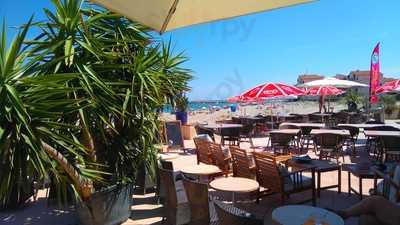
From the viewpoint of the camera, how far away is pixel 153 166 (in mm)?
5039

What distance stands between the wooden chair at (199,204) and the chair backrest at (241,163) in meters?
1.77

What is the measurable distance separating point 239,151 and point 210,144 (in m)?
1.04

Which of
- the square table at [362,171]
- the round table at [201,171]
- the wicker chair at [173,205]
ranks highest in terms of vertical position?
the square table at [362,171]

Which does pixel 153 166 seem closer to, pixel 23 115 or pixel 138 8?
pixel 23 115

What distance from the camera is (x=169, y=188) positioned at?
13.0ft

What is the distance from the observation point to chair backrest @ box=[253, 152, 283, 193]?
449 centimetres

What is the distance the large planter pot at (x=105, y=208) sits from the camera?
13.7 ft

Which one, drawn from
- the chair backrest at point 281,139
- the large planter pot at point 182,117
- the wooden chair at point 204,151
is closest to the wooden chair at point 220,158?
the wooden chair at point 204,151

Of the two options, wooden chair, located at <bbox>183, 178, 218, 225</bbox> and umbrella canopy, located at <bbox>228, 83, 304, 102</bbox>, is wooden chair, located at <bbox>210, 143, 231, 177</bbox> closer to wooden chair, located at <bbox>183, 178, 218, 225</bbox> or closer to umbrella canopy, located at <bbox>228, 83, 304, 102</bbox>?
wooden chair, located at <bbox>183, 178, 218, 225</bbox>

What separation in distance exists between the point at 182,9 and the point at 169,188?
7.59 ft

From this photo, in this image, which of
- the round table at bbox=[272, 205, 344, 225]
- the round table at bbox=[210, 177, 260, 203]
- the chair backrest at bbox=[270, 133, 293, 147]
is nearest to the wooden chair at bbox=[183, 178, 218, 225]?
the round table at bbox=[210, 177, 260, 203]

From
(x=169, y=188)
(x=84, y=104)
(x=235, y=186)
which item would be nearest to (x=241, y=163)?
(x=235, y=186)

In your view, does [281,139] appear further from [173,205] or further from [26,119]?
[26,119]

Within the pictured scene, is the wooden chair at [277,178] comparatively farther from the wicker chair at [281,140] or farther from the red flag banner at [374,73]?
the red flag banner at [374,73]
